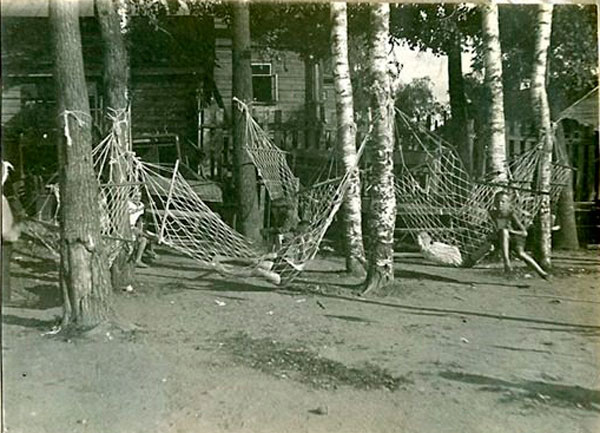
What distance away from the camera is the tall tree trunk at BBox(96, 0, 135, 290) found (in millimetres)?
2695

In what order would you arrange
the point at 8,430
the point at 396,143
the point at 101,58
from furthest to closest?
the point at 396,143 → the point at 101,58 → the point at 8,430

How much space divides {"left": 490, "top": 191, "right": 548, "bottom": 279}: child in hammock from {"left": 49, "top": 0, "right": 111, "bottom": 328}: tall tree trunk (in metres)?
1.72

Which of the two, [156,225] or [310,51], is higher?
[310,51]

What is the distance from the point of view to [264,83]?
9.05 feet

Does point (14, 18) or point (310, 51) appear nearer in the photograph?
point (14, 18)

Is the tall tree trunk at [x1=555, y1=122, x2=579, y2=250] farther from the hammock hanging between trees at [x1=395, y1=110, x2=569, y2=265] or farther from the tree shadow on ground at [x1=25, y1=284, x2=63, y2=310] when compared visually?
the tree shadow on ground at [x1=25, y1=284, x2=63, y2=310]

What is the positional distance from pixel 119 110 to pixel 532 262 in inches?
75.5

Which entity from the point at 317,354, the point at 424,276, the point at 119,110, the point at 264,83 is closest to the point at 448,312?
the point at 424,276

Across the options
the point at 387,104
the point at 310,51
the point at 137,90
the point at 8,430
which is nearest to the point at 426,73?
the point at 387,104

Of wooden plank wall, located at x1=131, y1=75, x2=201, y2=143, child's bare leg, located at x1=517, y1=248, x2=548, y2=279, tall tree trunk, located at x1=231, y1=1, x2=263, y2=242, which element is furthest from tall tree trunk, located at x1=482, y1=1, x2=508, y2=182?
wooden plank wall, located at x1=131, y1=75, x2=201, y2=143

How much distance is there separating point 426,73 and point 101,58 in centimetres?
137

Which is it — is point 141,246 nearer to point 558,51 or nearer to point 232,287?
point 232,287

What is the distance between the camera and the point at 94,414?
100 inches

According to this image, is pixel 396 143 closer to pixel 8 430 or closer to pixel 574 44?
pixel 574 44
